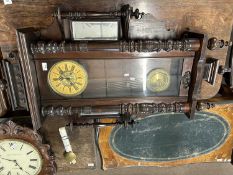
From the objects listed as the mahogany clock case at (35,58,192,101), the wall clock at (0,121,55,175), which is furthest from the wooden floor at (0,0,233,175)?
the wall clock at (0,121,55,175)

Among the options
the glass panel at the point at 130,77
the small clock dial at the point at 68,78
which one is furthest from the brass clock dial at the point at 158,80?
the small clock dial at the point at 68,78

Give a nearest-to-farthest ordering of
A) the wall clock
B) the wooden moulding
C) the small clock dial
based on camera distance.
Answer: the small clock dial
the wall clock
the wooden moulding

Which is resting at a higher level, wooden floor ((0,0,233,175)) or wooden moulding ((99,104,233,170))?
wooden floor ((0,0,233,175))

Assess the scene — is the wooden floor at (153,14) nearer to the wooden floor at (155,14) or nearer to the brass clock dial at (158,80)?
the wooden floor at (155,14)

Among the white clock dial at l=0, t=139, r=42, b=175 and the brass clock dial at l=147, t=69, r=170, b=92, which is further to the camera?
the white clock dial at l=0, t=139, r=42, b=175

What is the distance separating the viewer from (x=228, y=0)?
1082mm

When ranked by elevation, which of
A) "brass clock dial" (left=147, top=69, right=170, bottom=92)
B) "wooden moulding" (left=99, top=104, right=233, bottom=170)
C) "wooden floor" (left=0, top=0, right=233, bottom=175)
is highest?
"wooden floor" (left=0, top=0, right=233, bottom=175)

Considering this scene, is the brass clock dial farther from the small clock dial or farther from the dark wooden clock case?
the small clock dial

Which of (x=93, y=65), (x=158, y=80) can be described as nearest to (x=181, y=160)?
(x=158, y=80)

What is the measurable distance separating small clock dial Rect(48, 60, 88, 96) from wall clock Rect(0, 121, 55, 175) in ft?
0.90

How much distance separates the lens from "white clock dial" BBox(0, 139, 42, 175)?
1.27 m

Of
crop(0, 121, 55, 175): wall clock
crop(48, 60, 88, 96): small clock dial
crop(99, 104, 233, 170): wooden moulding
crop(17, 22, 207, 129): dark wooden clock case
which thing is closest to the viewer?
crop(17, 22, 207, 129): dark wooden clock case

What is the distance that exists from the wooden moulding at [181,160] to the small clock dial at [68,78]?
34 centimetres

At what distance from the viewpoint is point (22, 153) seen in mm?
1296
